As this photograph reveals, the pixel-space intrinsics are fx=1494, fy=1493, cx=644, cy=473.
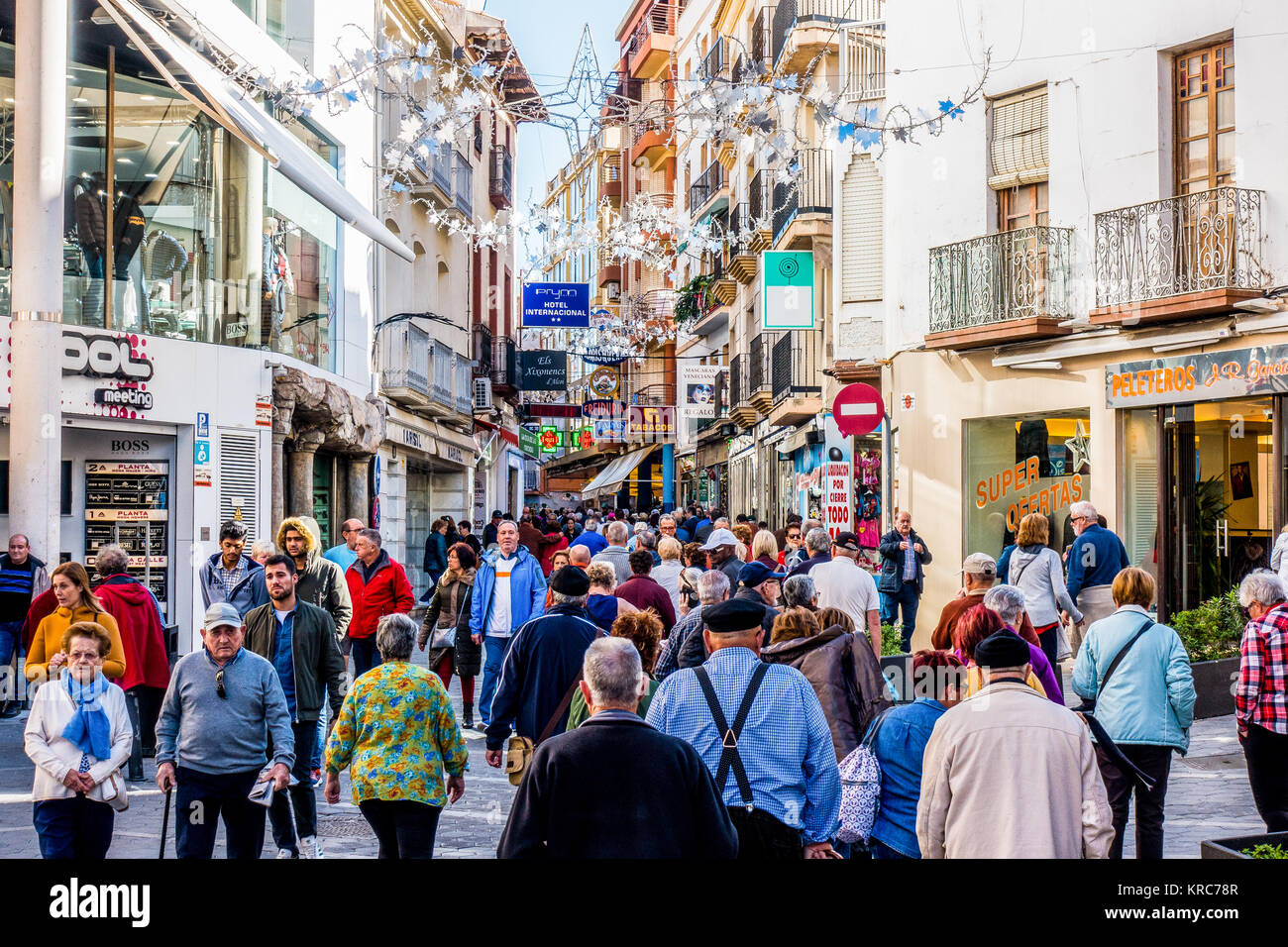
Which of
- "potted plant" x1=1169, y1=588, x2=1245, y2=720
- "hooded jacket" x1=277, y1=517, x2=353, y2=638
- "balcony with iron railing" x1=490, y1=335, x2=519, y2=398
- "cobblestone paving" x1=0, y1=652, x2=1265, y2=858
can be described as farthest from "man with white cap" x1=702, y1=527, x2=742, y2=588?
"balcony with iron railing" x1=490, y1=335, x2=519, y2=398

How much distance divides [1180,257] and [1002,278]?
2.83 m

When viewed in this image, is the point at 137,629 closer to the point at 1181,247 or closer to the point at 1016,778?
the point at 1016,778

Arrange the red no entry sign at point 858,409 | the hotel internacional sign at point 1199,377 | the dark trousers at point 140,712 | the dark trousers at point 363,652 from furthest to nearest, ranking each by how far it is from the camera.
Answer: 1. the hotel internacional sign at point 1199,377
2. the red no entry sign at point 858,409
3. the dark trousers at point 363,652
4. the dark trousers at point 140,712

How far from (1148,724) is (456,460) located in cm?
3090

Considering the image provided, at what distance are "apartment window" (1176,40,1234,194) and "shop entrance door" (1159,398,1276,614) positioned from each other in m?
2.64

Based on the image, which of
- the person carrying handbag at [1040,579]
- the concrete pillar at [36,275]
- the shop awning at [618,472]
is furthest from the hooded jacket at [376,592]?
the shop awning at [618,472]

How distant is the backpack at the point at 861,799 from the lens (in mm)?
5859

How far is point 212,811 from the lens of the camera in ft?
23.8

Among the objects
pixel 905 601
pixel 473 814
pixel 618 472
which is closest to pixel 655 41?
pixel 618 472

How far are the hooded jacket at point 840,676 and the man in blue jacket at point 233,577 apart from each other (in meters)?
4.85

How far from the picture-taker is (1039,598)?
12070 mm

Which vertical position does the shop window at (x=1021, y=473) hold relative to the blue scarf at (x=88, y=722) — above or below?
above

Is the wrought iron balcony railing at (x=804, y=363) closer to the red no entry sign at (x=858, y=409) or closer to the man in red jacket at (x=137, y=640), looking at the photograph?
the red no entry sign at (x=858, y=409)
